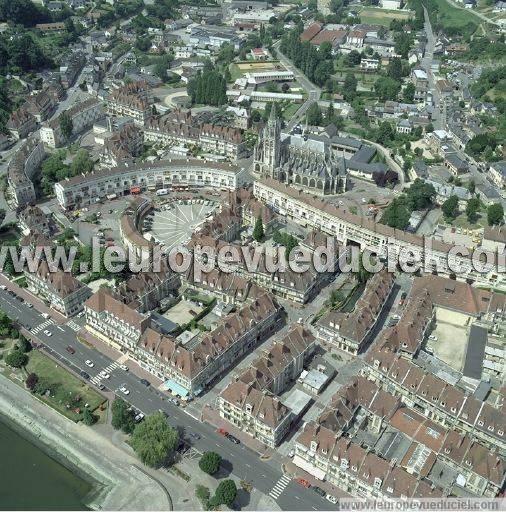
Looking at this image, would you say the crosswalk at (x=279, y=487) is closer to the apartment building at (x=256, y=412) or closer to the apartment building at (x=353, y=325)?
the apartment building at (x=256, y=412)

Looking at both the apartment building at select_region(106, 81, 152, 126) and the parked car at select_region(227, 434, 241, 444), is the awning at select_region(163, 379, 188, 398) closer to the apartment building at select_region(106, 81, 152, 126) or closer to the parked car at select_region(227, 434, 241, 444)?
the parked car at select_region(227, 434, 241, 444)

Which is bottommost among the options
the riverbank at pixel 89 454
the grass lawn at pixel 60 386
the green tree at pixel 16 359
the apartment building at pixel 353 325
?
the riverbank at pixel 89 454

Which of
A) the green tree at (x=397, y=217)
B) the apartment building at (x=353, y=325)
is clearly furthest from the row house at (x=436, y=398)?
the green tree at (x=397, y=217)

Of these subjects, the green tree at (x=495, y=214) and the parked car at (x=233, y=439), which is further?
the green tree at (x=495, y=214)

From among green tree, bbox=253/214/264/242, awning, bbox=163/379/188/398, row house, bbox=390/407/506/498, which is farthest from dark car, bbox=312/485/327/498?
green tree, bbox=253/214/264/242

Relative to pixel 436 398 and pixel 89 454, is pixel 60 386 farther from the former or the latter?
pixel 436 398

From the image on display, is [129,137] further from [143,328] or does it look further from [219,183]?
[143,328]

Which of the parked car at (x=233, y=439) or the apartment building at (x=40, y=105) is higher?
the apartment building at (x=40, y=105)
